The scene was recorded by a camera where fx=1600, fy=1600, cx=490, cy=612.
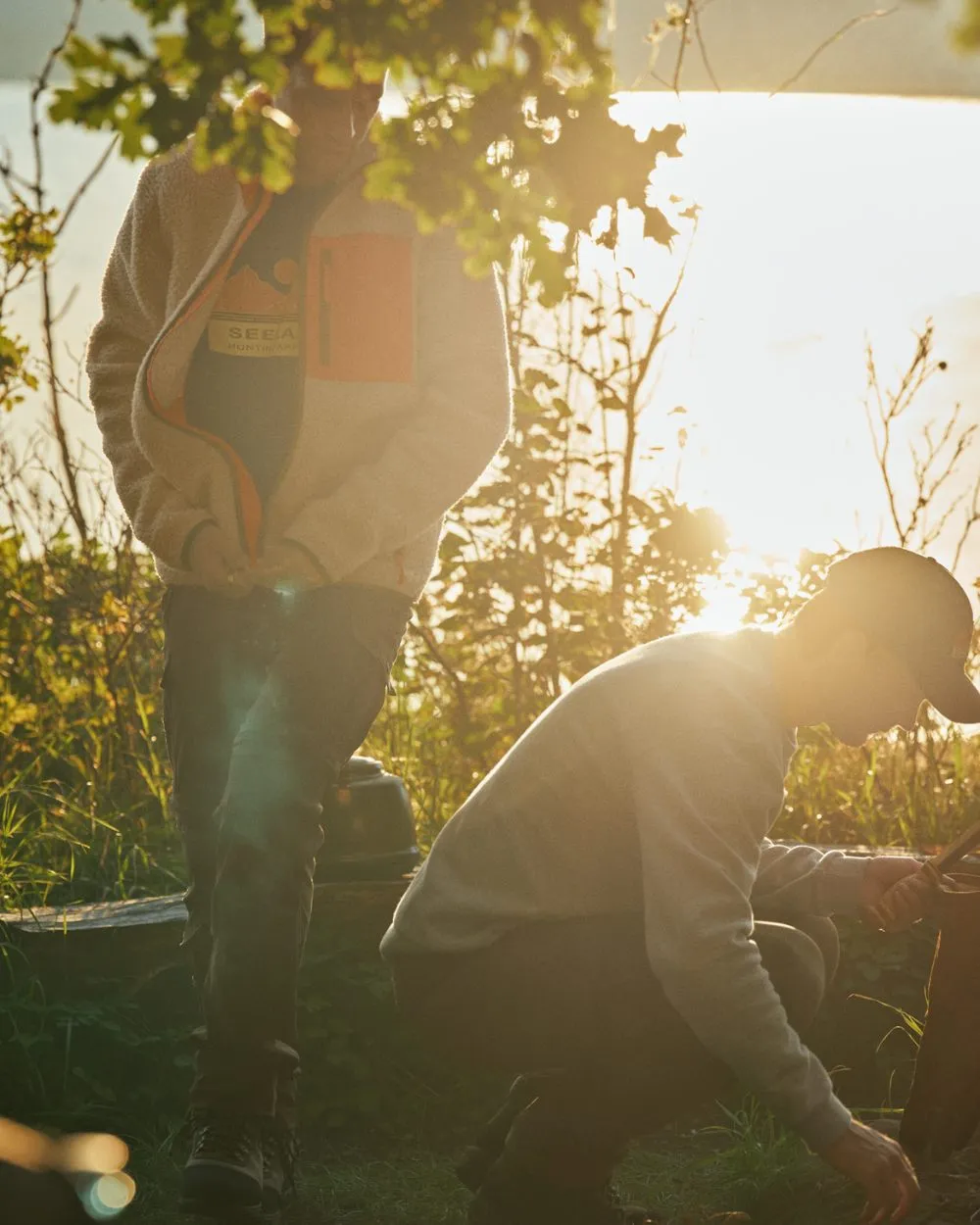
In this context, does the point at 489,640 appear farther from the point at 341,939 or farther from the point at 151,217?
A: the point at 151,217

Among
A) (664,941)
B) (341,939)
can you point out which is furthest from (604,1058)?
(341,939)

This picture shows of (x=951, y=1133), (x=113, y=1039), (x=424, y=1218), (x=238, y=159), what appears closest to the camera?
(x=238, y=159)

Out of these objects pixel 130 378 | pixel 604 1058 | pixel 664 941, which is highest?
pixel 130 378

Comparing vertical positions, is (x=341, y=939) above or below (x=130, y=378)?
below

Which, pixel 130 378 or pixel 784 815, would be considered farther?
pixel 784 815

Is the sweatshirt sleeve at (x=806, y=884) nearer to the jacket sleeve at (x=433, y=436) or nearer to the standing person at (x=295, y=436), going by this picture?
the standing person at (x=295, y=436)

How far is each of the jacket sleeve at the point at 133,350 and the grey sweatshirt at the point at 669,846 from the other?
827mm

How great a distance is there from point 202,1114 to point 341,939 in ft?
4.38

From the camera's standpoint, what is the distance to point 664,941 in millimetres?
2525

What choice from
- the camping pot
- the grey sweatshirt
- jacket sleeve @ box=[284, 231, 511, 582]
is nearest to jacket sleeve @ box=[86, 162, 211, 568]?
jacket sleeve @ box=[284, 231, 511, 582]

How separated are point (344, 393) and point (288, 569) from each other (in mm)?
361

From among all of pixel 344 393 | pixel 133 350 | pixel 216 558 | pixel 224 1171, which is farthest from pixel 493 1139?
pixel 133 350

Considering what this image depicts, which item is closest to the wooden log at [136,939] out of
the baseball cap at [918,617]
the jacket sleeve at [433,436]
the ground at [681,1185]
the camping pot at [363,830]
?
the camping pot at [363,830]

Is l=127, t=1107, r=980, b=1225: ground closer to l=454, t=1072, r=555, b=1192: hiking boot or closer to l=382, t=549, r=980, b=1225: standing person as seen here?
l=454, t=1072, r=555, b=1192: hiking boot
